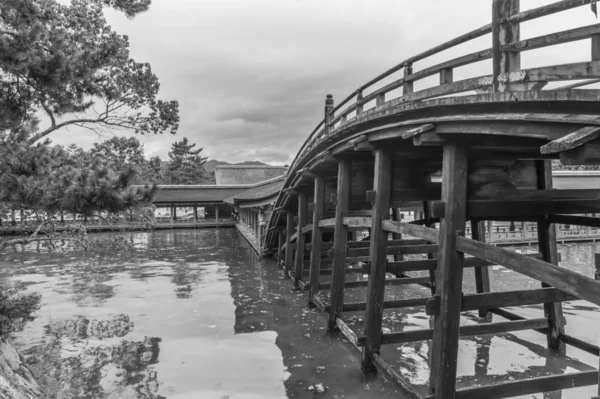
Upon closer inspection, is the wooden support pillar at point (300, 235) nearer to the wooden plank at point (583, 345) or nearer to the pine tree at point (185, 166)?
the wooden plank at point (583, 345)

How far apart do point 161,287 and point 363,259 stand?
21.9 ft

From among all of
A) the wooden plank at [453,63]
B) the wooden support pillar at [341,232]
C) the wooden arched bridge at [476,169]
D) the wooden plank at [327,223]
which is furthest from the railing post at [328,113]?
the wooden plank at [453,63]

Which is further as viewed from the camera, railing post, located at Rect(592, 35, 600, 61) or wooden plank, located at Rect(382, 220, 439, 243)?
wooden plank, located at Rect(382, 220, 439, 243)

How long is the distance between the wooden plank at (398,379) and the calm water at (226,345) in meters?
0.24

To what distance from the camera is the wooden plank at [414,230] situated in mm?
4910

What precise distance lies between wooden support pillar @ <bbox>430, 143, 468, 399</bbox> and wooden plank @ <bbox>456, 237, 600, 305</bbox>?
0.19 metres

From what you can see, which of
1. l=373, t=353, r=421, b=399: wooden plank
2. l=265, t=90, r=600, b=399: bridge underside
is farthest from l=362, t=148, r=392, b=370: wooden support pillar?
l=373, t=353, r=421, b=399: wooden plank

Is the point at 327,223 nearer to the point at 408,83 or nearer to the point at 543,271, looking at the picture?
the point at 408,83

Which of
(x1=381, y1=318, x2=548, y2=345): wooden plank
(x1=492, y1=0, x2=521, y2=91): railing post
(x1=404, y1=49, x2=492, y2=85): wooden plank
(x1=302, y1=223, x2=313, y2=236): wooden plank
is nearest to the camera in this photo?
(x1=492, y1=0, x2=521, y2=91): railing post

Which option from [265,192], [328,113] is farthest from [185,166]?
[328,113]

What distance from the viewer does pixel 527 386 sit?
456 cm

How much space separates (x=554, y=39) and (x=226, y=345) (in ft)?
22.2

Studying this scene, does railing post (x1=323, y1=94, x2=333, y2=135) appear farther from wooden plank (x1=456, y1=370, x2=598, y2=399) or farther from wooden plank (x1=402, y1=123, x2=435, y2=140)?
wooden plank (x1=456, y1=370, x2=598, y2=399)

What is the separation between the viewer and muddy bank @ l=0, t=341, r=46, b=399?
4.11m
